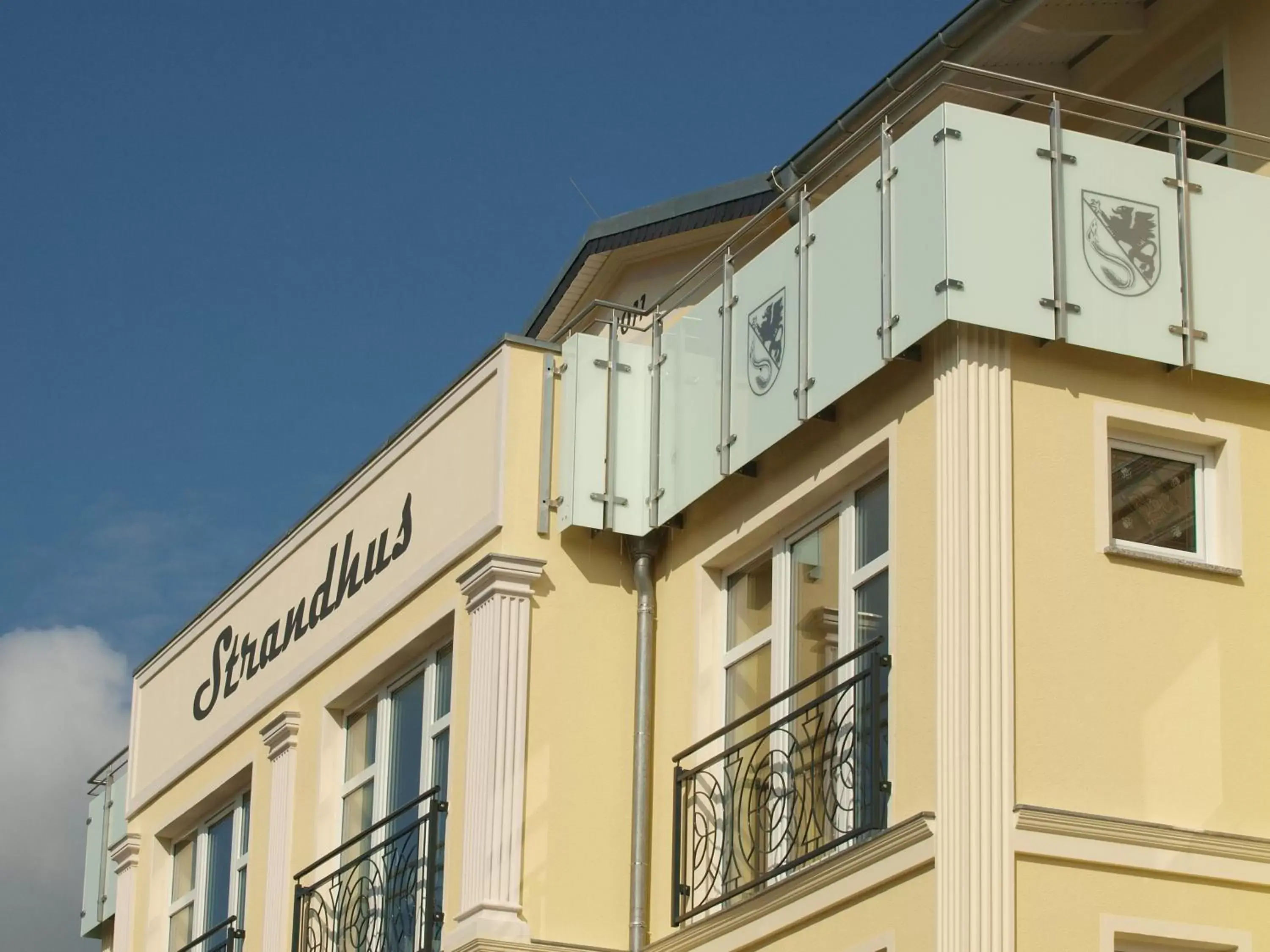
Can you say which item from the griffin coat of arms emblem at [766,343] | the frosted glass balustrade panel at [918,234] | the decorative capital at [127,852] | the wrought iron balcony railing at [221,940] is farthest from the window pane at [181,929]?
the frosted glass balustrade panel at [918,234]

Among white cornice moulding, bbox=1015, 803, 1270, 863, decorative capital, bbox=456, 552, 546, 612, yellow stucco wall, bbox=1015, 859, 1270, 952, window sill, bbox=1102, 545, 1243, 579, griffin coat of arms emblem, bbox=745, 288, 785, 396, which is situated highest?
griffin coat of arms emblem, bbox=745, 288, 785, 396

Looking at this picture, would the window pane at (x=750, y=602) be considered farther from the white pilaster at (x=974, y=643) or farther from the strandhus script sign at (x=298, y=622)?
the strandhus script sign at (x=298, y=622)

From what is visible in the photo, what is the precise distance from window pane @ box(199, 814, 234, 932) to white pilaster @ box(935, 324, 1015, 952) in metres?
9.62

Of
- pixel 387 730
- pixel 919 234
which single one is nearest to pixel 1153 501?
pixel 919 234

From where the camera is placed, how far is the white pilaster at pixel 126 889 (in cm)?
2281

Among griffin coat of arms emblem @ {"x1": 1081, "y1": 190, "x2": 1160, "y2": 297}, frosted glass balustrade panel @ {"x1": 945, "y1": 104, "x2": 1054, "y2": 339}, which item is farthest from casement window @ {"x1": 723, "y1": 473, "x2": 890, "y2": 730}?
griffin coat of arms emblem @ {"x1": 1081, "y1": 190, "x2": 1160, "y2": 297}

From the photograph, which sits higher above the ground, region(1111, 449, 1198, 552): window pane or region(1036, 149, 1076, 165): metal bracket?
region(1036, 149, 1076, 165): metal bracket

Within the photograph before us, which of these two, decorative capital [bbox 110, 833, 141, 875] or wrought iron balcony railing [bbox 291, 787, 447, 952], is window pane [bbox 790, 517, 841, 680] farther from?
decorative capital [bbox 110, 833, 141, 875]

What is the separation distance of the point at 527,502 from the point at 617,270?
6497 mm

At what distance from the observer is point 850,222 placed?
14977 millimetres

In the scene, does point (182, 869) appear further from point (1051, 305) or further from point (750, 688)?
point (1051, 305)

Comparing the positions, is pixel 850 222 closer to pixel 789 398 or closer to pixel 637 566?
pixel 789 398

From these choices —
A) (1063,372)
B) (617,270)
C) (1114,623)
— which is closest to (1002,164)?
(1063,372)

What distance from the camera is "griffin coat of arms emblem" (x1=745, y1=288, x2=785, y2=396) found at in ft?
51.2
